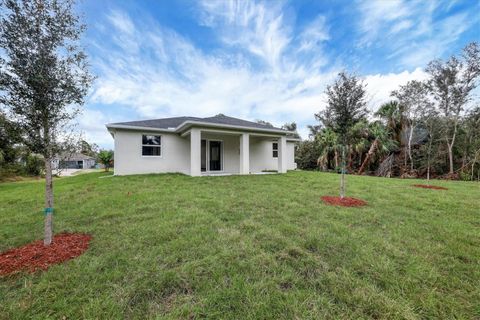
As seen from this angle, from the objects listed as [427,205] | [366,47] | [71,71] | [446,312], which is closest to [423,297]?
[446,312]

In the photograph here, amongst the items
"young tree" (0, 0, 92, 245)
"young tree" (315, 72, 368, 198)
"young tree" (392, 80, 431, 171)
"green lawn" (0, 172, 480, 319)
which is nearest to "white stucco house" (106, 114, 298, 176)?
"young tree" (315, 72, 368, 198)

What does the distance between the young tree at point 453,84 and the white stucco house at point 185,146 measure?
1240cm

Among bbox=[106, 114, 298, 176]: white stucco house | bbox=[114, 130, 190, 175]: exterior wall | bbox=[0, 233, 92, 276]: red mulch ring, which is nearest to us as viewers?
bbox=[0, 233, 92, 276]: red mulch ring

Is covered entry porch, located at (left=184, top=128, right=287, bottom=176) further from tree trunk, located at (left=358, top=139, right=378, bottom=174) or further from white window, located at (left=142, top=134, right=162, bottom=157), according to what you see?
tree trunk, located at (left=358, top=139, right=378, bottom=174)

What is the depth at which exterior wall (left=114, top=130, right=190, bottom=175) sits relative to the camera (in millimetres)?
10953

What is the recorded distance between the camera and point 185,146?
42.0ft

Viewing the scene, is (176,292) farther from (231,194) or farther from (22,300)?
(231,194)

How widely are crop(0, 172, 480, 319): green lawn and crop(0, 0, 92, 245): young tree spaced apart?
1.34m

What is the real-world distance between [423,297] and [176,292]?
8.37 feet

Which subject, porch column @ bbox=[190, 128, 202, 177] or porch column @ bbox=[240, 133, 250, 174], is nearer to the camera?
porch column @ bbox=[190, 128, 202, 177]

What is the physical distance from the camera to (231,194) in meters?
6.45

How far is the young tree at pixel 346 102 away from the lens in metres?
5.59

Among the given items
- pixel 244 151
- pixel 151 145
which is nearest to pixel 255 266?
pixel 244 151

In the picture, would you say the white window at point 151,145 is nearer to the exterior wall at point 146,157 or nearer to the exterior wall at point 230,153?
the exterior wall at point 146,157
